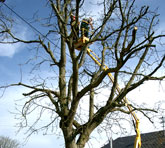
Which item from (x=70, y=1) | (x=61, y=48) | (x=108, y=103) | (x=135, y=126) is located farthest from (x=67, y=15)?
(x=135, y=126)

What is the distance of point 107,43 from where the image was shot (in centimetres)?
571

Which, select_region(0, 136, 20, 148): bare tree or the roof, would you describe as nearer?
the roof

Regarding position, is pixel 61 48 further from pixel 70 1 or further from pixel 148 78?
pixel 148 78

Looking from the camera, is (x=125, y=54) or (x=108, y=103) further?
(x=108, y=103)

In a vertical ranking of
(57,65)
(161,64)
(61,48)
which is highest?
(61,48)

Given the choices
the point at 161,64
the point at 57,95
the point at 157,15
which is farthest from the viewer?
the point at 157,15

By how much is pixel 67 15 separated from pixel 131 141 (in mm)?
18741

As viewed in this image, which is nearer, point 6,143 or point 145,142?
point 145,142

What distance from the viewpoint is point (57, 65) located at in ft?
17.5

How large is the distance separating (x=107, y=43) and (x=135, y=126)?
219 centimetres

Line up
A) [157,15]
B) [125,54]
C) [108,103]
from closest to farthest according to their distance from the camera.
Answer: [125,54]
[108,103]
[157,15]

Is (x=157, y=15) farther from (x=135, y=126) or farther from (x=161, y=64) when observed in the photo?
(x=135, y=126)

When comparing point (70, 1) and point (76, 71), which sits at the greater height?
point (70, 1)

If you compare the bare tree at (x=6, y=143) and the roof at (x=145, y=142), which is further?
the bare tree at (x=6, y=143)
